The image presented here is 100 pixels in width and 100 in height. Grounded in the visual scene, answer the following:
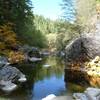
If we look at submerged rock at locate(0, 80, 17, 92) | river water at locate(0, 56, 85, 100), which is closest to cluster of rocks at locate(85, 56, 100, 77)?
river water at locate(0, 56, 85, 100)

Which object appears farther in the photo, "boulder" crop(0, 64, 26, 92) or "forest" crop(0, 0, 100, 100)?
"forest" crop(0, 0, 100, 100)

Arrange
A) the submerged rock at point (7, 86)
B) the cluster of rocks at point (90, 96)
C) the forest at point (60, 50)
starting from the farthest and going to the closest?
the forest at point (60, 50), the submerged rock at point (7, 86), the cluster of rocks at point (90, 96)

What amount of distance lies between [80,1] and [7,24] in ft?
48.7

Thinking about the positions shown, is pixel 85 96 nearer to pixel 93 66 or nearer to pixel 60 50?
pixel 93 66

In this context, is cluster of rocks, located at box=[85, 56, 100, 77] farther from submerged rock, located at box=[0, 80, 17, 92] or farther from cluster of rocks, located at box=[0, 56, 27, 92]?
submerged rock, located at box=[0, 80, 17, 92]

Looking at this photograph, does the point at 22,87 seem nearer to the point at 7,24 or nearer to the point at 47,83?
the point at 47,83

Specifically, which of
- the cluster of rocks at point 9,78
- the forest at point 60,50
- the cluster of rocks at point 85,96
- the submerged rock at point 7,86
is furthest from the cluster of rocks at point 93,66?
the cluster of rocks at point 85,96

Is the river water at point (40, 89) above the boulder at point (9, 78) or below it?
below

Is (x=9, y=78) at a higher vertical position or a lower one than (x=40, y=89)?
higher

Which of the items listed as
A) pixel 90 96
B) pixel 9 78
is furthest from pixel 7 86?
pixel 90 96

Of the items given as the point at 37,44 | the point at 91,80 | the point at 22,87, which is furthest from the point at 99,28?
the point at 37,44

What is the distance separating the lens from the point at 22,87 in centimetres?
1594

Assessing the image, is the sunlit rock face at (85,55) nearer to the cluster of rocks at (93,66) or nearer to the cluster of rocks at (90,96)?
the cluster of rocks at (93,66)

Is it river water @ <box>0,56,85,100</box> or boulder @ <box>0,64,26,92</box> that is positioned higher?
boulder @ <box>0,64,26,92</box>
